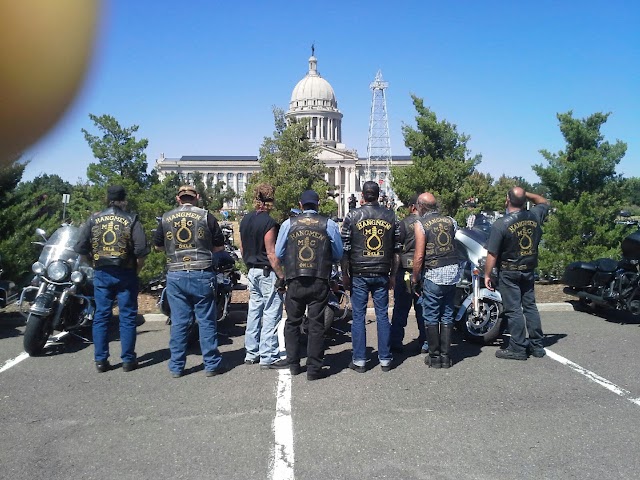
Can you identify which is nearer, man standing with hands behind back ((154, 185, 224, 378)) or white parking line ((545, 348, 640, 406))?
white parking line ((545, 348, 640, 406))

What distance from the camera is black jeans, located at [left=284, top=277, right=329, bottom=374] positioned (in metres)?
5.12

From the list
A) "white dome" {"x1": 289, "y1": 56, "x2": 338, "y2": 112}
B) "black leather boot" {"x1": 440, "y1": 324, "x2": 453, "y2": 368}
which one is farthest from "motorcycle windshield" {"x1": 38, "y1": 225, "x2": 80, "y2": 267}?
"white dome" {"x1": 289, "y1": 56, "x2": 338, "y2": 112}

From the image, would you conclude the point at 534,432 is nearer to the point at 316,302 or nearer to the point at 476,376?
the point at 476,376

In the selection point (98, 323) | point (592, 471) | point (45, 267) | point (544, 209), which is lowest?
point (592, 471)

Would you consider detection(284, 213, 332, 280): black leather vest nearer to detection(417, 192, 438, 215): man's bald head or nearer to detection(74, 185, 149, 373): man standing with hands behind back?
detection(417, 192, 438, 215): man's bald head

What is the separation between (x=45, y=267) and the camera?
599 cm

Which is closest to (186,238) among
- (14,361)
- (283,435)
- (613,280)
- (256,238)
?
(256,238)

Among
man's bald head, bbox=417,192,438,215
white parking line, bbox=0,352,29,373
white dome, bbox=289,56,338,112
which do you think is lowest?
white parking line, bbox=0,352,29,373

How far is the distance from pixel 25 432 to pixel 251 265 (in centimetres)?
243

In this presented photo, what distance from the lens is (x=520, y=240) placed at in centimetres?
568

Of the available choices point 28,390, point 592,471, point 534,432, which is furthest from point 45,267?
point 592,471

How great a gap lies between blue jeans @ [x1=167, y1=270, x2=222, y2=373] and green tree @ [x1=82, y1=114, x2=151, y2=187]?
5316 mm

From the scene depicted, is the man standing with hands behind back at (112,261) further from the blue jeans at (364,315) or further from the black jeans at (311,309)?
the blue jeans at (364,315)

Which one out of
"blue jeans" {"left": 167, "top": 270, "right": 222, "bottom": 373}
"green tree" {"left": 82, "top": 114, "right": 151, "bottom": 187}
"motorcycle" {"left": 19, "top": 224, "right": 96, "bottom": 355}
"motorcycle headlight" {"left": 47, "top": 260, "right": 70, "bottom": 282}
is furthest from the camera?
"green tree" {"left": 82, "top": 114, "right": 151, "bottom": 187}
